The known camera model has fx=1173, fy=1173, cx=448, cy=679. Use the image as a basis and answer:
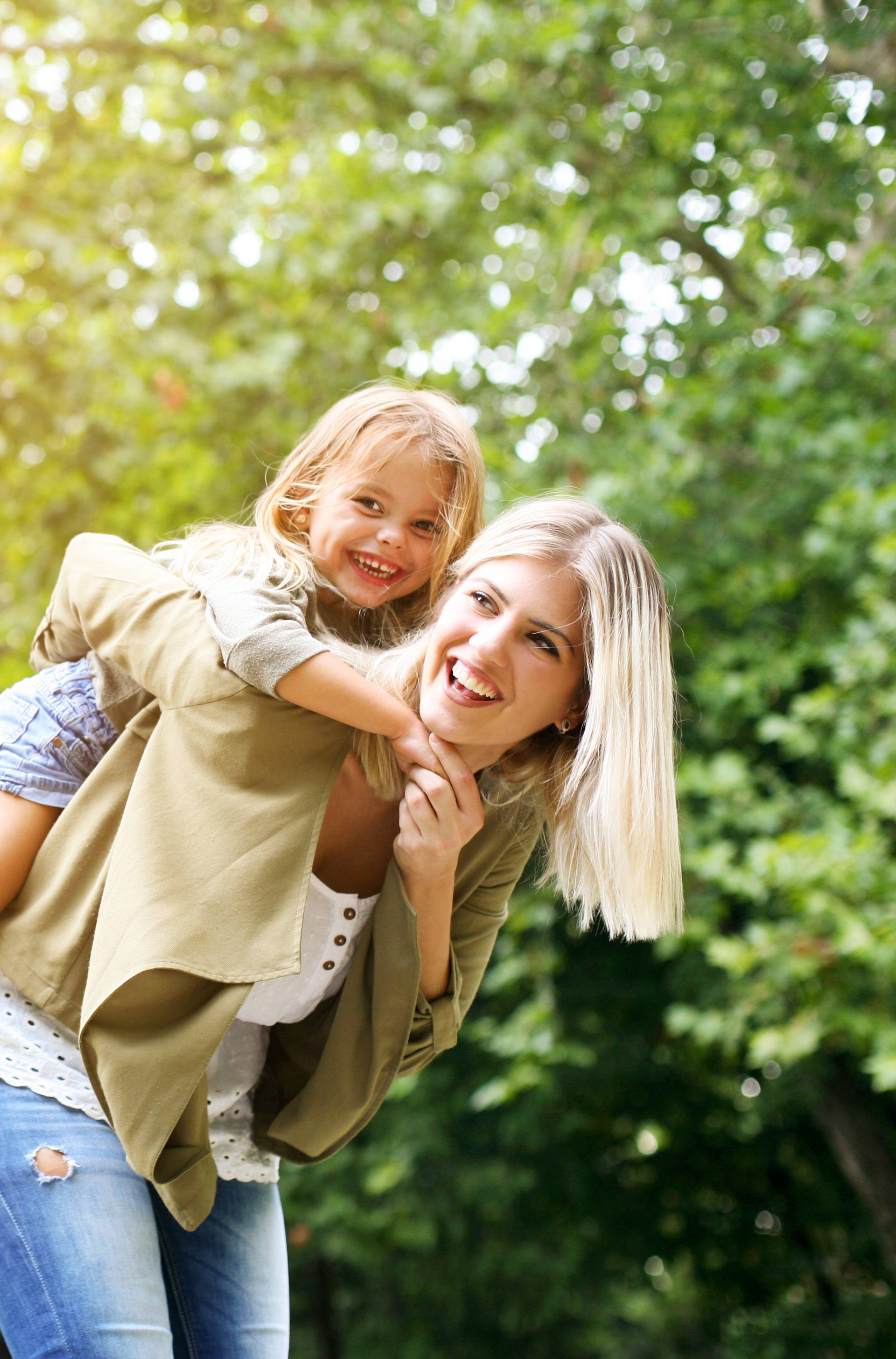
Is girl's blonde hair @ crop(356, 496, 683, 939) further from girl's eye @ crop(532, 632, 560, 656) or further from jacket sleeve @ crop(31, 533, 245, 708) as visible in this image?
jacket sleeve @ crop(31, 533, 245, 708)

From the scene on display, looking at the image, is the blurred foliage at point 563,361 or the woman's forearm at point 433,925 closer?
the woman's forearm at point 433,925

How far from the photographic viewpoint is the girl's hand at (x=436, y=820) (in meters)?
1.49

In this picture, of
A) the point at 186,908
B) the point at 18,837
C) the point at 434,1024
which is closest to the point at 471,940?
the point at 434,1024

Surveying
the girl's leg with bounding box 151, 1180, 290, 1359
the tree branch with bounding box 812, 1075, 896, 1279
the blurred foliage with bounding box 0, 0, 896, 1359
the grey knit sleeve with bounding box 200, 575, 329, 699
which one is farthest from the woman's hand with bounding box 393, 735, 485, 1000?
the tree branch with bounding box 812, 1075, 896, 1279

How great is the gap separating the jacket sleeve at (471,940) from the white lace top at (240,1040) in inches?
5.9

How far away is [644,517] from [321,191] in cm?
234

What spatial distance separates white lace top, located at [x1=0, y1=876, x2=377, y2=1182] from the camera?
1.42 meters

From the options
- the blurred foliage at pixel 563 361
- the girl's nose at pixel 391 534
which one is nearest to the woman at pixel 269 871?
the girl's nose at pixel 391 534

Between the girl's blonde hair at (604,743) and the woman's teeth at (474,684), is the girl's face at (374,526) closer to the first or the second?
the girl's blonde hair at (604,743)

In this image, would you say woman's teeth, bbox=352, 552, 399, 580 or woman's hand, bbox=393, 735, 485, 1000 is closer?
woman's hand, bbox=393, 735, 485, 1000

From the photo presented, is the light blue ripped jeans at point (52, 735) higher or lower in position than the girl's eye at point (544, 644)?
lower

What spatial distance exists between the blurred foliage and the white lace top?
83.9 inches

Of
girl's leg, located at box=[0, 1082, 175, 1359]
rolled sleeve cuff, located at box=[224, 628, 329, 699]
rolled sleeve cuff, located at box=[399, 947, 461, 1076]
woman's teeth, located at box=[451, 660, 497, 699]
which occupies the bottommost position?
girl's leg, located at box=[0, 1082, 175, 1359]

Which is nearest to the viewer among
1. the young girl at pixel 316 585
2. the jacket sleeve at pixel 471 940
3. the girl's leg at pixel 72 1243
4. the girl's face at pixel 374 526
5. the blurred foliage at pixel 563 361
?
the girl's leg at pixel 72 1243
